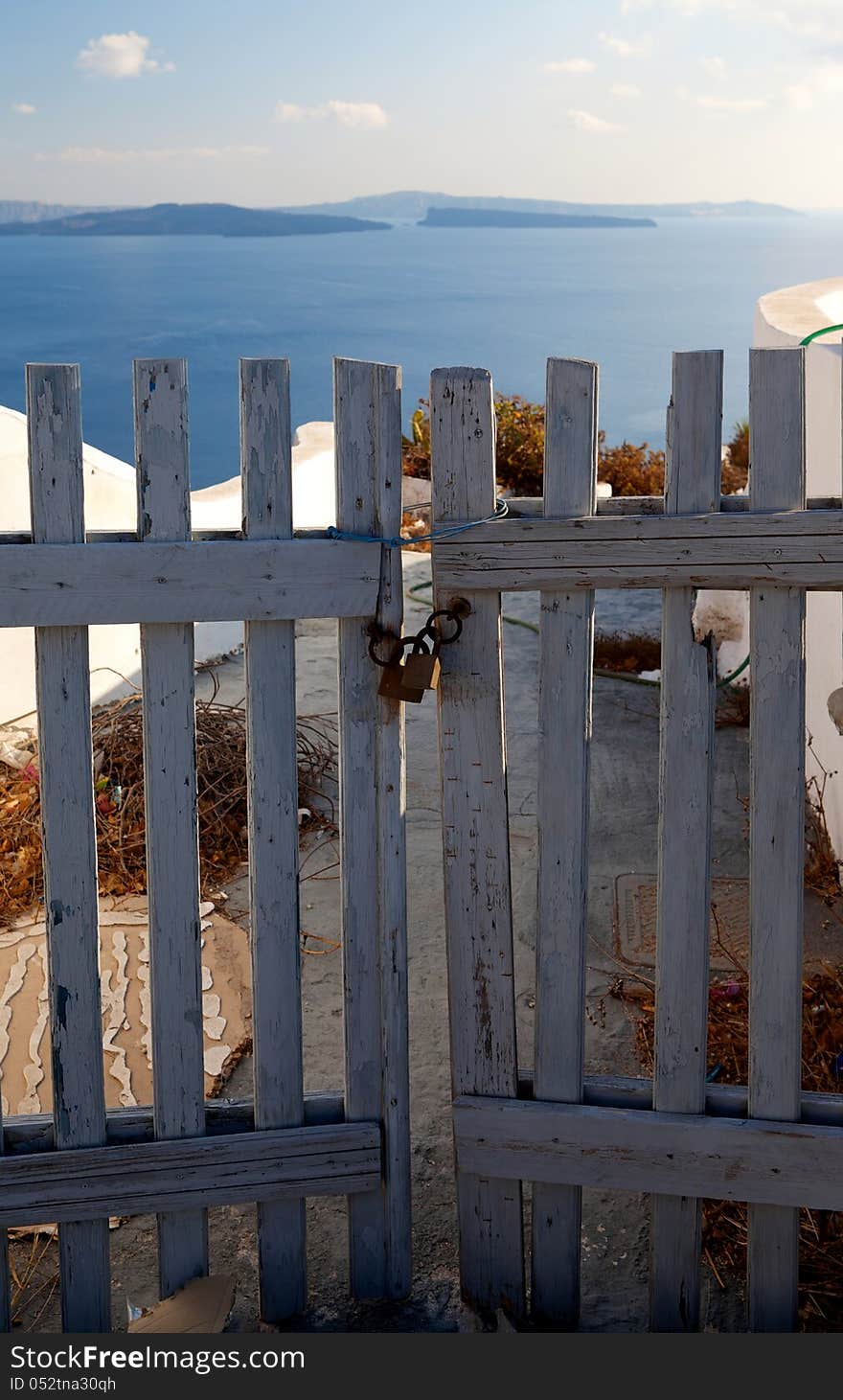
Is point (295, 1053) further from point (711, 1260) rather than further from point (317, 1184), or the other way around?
point (711, 1260)

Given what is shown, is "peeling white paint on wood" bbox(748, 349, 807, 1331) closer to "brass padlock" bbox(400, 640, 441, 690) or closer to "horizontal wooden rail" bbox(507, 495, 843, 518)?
"horizontal wooden rail" bbox(507, 495, 843, 518)

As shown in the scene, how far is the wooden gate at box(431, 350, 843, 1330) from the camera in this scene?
1918 millimetres

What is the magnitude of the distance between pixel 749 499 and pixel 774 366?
0.68ft

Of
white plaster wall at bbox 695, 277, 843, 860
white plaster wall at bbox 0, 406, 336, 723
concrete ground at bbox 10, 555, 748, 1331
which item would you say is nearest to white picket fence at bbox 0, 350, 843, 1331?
concrete ground at bbox 10, 555, 748, 1331

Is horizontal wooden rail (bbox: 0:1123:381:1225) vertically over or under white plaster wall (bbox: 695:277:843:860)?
under

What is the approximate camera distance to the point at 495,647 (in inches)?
79.0

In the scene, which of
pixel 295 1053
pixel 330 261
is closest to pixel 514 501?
pixel 295 1053

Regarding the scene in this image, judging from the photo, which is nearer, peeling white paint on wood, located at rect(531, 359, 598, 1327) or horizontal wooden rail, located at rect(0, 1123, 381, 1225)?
peeling white paint on wood, located at rect(531, 359, 598, 1327)

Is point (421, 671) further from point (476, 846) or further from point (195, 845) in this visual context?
point (195, 845)

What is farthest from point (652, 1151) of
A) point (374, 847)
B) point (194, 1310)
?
point (194, 1310)

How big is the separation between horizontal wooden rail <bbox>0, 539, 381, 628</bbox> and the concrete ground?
130cm

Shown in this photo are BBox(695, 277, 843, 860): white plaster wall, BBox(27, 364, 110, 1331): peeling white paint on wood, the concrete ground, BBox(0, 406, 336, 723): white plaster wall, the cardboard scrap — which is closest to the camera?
BBox(27, 364, 110, 1331): peeling white paint on wood

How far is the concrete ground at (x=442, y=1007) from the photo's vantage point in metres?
2.30

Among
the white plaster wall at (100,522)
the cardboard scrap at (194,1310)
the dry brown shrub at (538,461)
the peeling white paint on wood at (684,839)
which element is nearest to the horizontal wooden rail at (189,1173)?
the cardboard scrap at (194,1310)
